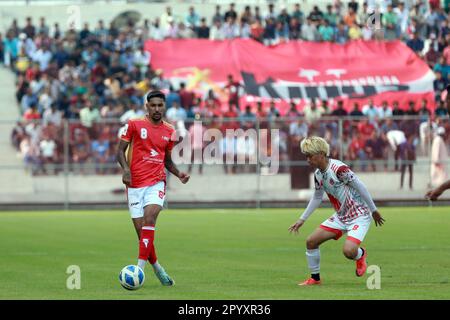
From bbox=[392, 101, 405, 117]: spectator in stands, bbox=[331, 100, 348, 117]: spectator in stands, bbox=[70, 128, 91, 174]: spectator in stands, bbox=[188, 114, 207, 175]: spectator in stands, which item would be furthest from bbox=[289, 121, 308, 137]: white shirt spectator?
bbox=[70, 128, 91, 174]: spectator in stands

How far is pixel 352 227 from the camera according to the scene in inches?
607

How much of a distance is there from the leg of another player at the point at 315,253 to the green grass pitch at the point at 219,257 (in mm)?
177

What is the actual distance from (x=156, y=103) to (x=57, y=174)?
21.7m

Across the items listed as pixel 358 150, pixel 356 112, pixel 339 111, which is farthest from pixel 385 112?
pixel 358 150

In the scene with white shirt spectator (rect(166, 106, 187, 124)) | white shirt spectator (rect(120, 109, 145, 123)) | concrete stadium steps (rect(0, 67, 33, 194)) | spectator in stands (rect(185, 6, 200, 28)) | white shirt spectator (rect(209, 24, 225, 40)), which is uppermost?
spectator in stands (rect(185, 6, 200, 28))

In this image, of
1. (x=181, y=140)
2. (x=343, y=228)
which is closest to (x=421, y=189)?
(x=181, y=140)

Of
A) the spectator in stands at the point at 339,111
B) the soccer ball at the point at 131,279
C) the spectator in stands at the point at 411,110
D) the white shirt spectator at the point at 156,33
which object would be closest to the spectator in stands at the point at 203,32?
the white shirt spectator at the point at 156,33

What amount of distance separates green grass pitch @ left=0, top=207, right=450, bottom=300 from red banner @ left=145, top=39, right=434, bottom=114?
43.2 ft

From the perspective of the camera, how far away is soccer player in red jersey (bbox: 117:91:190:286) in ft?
50.0

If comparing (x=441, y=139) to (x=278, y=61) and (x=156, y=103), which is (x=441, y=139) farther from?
(x=156, y=103)

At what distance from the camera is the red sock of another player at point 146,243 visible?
585 inches

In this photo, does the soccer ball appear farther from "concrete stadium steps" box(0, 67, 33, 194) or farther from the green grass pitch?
"concrete stadium steps" box(0, 67, 33, 194)

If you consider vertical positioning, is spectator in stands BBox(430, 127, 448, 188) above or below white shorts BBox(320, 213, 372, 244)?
below

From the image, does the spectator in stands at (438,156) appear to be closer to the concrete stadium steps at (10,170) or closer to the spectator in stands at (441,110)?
→ the spectator in stands at (441,110)
